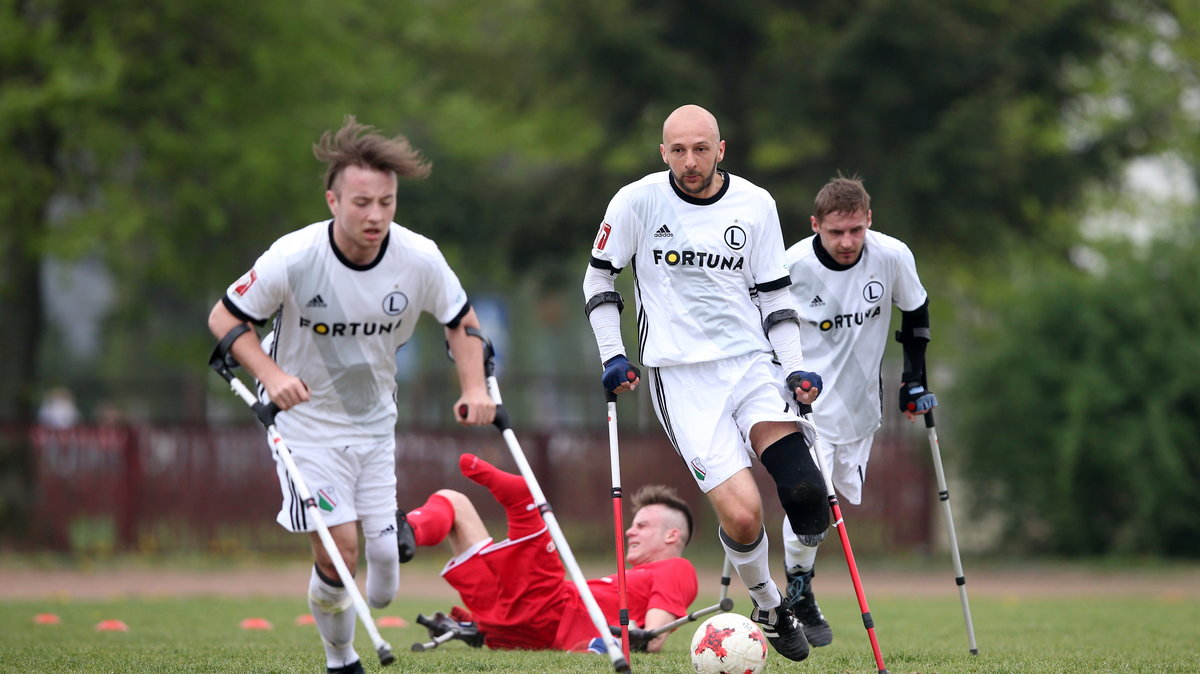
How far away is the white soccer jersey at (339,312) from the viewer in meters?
6.71

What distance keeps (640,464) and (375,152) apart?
44.1 feet

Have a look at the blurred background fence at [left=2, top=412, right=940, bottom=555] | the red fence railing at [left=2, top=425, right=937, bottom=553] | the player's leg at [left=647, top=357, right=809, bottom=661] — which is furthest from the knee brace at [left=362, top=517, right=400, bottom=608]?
the red fence railing at [left=2, top=425, right=937, bottom=553]

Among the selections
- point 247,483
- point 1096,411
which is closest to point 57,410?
point 247,483

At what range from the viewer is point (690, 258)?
736 centimetres

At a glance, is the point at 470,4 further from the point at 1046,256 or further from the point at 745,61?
the point at 1046,256

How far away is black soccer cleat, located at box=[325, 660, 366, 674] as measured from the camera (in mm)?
6941

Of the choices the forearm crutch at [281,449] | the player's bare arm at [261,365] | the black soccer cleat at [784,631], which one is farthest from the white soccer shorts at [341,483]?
the black soccer cleat at [784,631]

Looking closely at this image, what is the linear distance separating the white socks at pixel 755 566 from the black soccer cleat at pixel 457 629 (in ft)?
5.96

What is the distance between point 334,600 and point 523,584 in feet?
5.35

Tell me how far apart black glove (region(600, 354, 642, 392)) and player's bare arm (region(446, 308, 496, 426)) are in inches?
27.5

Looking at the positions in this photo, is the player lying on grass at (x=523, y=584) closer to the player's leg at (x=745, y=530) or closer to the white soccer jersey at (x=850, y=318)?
the player's leg at (x=745, y=530)

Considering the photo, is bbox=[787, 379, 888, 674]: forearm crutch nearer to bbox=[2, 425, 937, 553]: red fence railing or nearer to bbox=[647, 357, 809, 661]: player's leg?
bbox=[647, 357, 809, 661]: player's leg

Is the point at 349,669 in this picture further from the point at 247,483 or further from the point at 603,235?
the point at 247,483

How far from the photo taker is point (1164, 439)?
17734 millimetres
